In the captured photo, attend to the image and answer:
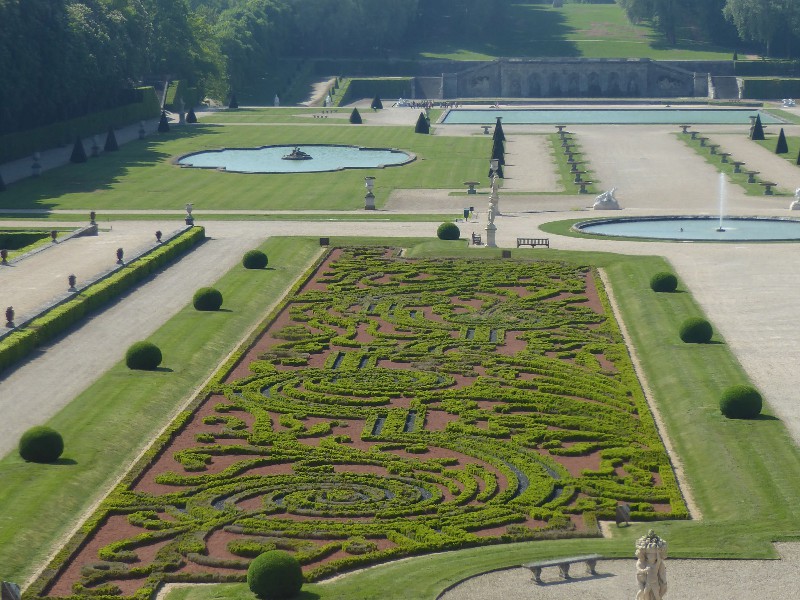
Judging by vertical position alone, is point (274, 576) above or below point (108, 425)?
above

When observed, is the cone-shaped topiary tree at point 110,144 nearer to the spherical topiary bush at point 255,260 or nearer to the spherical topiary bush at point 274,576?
the spherical topiary bush at point 255,260

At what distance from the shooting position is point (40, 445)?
115ft

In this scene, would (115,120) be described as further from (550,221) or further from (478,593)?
(478,593)

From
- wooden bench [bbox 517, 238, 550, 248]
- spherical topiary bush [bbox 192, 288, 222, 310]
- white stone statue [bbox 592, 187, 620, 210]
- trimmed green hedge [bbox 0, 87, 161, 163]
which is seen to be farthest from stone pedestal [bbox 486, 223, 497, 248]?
trimmed green hedge [bbox 0, 87, 161, 163]

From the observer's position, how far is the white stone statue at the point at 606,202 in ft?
251

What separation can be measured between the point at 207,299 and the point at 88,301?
3.95 m

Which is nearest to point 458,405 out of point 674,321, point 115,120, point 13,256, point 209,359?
point 209,359

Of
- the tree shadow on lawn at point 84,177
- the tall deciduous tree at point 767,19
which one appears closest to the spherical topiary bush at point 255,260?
the tree shadow on lawn at point 84,177

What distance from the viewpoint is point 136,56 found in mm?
122938

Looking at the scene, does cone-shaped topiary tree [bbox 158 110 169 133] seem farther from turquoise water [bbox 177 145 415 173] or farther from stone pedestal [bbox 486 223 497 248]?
stone pedestal [bbox 486 223 497 248]

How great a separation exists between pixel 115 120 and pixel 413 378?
80.6 meters

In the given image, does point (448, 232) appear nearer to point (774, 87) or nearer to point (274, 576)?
point (274, 576)

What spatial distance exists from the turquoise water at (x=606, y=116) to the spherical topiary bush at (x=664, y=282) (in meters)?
72.9

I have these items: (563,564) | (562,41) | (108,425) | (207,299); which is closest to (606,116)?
(562,41)
